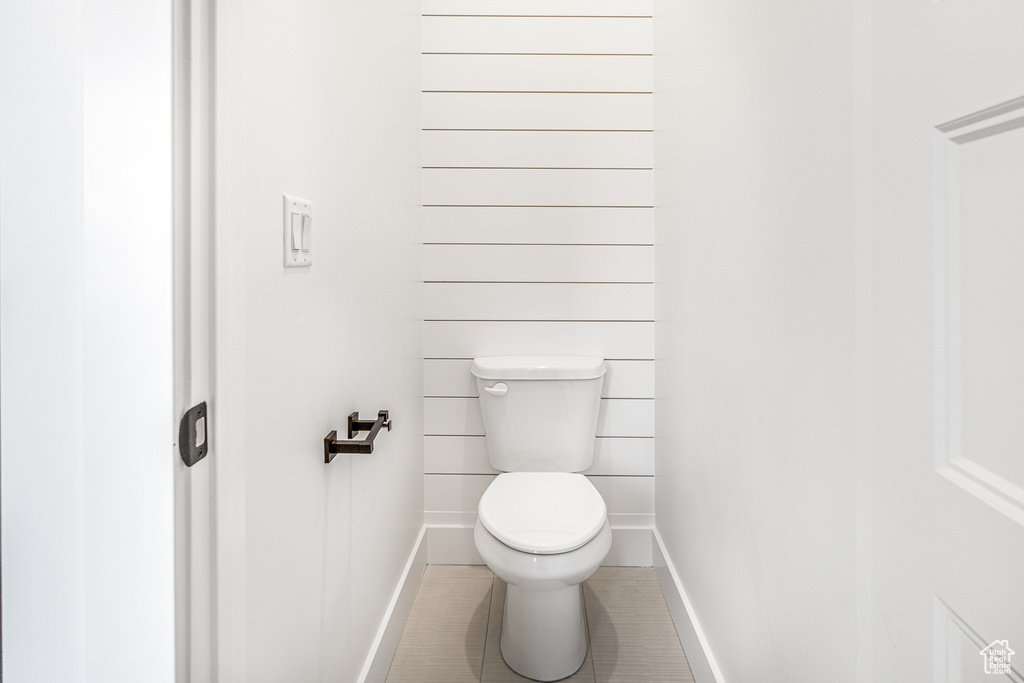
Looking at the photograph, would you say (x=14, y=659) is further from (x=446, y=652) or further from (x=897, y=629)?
(x=446, y=652)

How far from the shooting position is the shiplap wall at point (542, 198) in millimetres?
1968

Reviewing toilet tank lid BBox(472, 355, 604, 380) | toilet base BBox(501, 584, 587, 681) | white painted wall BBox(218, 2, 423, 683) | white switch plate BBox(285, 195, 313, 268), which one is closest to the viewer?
white painted wall BBox(218, 2, 423, 683)

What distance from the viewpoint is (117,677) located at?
0.56 metres

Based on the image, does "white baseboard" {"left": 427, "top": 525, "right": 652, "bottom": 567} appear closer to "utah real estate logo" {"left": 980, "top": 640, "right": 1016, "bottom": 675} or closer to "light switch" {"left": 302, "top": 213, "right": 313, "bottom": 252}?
"light switch" {"left": 302, "top": 213, "right": 313, "bottom": 252}

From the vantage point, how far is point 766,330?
1.07m

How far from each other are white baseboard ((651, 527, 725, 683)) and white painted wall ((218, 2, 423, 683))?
2.72 ft

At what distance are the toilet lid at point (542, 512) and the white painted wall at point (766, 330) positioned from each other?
30cm

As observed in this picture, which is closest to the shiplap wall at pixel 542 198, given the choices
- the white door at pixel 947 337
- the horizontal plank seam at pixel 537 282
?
the horizontal plank seam at pixel 537 282

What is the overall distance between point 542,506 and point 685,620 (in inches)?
20.8

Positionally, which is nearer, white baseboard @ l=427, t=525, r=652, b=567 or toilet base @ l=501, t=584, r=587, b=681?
toilet base @ l=501, t=584, r=587, b=681

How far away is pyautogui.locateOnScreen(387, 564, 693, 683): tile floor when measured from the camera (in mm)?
1508

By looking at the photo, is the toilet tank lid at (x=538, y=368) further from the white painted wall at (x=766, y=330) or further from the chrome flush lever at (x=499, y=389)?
the white painted wall at (x=766, y=330)

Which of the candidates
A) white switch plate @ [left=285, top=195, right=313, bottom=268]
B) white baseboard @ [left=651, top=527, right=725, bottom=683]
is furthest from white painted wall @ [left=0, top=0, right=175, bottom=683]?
white baseboard @ [left=651, top=527, right=725, bottom=683]

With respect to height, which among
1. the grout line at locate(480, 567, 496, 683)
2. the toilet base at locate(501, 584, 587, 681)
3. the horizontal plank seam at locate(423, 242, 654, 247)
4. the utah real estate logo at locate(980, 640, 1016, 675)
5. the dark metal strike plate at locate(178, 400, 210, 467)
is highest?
the horizontal plank seam at locate(423, 242, 654, 247)
